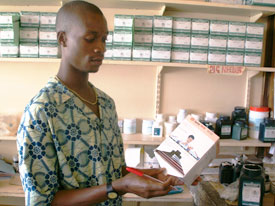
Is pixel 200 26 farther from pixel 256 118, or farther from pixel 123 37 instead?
pixel 256 118

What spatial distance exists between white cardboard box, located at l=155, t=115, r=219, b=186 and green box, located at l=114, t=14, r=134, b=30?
75 cm

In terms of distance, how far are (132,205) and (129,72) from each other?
1.04 m

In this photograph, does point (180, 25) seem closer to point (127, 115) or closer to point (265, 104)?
point (127, 115)

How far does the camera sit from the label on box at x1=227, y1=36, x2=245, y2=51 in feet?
5.31

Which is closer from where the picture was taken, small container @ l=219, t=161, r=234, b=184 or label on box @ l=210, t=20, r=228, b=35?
small container @ l=219, t=161, r=234, b=184

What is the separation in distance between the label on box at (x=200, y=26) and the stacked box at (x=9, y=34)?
107cm

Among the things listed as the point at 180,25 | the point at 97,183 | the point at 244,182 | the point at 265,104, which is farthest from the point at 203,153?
the point at 265,104

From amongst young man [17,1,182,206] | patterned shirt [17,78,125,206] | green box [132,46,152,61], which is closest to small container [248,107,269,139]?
green box [132,46,152,61]

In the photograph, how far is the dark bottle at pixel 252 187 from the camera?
3.76 ft

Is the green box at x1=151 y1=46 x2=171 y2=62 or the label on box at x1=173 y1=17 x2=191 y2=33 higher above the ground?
the label on box at x1=173 y1=17 x2=191 y2=33

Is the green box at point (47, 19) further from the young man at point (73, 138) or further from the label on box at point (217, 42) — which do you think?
the label on box at point (217, 42)

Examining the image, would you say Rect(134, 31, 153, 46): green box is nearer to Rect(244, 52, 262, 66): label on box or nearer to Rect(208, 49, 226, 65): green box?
Rect(208, 49, 226, 65): green box

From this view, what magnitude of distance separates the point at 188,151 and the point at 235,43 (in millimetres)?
Answer: 936

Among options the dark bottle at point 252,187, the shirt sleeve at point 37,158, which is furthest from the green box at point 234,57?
the shirt sleeve at point 37,158
